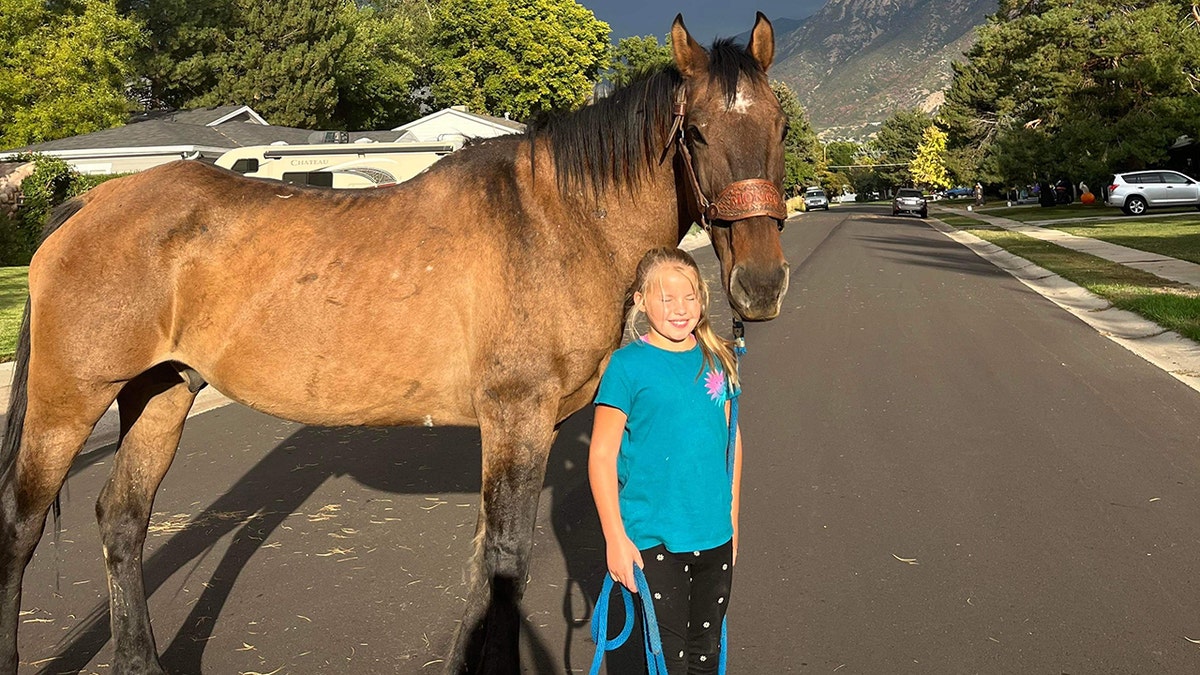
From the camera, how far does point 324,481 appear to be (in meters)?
6.38

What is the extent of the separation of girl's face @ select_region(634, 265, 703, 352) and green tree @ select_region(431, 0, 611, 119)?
5793 centimetres

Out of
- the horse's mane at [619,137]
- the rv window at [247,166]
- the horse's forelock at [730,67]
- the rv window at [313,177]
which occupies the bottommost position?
the horse's mane at [619,137]

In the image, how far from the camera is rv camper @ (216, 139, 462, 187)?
12.4 meters

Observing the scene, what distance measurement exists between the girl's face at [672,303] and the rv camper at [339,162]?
977cm

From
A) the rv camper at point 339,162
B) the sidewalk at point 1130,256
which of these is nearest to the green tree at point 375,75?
the sidewalk at point 1130,256

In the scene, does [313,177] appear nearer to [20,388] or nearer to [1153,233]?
[20,388]

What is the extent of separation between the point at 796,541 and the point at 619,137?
2563 millimetres


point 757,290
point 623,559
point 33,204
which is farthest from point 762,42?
point 33,204

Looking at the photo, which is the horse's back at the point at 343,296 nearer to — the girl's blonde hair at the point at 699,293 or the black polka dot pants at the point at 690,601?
the girl's blonde hair at the point at 699,293

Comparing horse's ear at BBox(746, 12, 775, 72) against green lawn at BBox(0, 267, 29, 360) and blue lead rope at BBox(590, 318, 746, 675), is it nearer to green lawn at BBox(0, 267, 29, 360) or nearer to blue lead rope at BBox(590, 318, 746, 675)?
blue lead rope at BBox(590, 318, 746, 675)

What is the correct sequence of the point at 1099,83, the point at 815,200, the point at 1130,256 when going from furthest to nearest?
the point at 815,200 < the point at 1099,83 < the point at 1130,256

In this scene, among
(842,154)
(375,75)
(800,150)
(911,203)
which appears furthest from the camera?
(842,154)

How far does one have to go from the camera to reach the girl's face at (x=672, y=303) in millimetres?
2820

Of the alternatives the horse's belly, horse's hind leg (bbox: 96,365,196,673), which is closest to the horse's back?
the horse's belly
